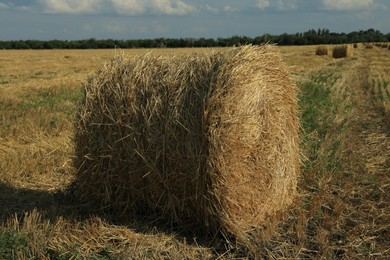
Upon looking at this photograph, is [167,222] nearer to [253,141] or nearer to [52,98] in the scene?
[253,141]

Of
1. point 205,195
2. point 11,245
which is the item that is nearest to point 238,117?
point 205,195

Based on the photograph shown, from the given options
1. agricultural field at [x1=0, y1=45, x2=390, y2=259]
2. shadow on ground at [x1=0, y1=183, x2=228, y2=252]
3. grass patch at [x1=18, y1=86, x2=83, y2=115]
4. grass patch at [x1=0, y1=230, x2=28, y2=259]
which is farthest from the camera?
grass patch at [x1=18, y1=86, x2=83, y2=115]

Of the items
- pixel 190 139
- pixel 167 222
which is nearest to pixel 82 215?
pixel 167 222

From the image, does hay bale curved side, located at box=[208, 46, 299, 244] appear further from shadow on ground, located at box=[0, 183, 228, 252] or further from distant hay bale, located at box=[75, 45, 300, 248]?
shadow on ground, located at box=[0, 183, 228, 252]

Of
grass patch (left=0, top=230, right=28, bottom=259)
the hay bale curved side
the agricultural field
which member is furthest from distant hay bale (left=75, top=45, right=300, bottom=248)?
grass patch (left=0, top=230, right=28, bottom=259)

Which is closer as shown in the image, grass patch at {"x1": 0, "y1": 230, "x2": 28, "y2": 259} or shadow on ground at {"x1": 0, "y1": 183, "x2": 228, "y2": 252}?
grass patch at {"x1": 0, "y1": 230, "x2": 28, "y2": 259}

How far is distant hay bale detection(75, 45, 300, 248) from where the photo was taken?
170 inches

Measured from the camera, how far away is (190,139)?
14.2 feet

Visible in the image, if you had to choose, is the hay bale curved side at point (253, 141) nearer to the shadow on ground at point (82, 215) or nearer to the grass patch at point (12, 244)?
the shadow on ground at point (82, 215)

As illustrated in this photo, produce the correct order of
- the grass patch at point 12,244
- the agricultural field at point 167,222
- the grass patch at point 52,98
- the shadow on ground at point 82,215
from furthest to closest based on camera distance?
the grass patch at point 52,98 → the shadow on ground at point 82,215 → the agricultural field at point 167,222 → the grass patch at point 12,244

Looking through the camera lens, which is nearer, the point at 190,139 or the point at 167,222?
the point at 190,139

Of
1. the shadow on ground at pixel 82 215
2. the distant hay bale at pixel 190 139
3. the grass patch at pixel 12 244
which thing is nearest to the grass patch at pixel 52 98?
the shadow on ground at pixel 82 215

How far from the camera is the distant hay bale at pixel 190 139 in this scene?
14.2 feet

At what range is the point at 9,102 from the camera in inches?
450
